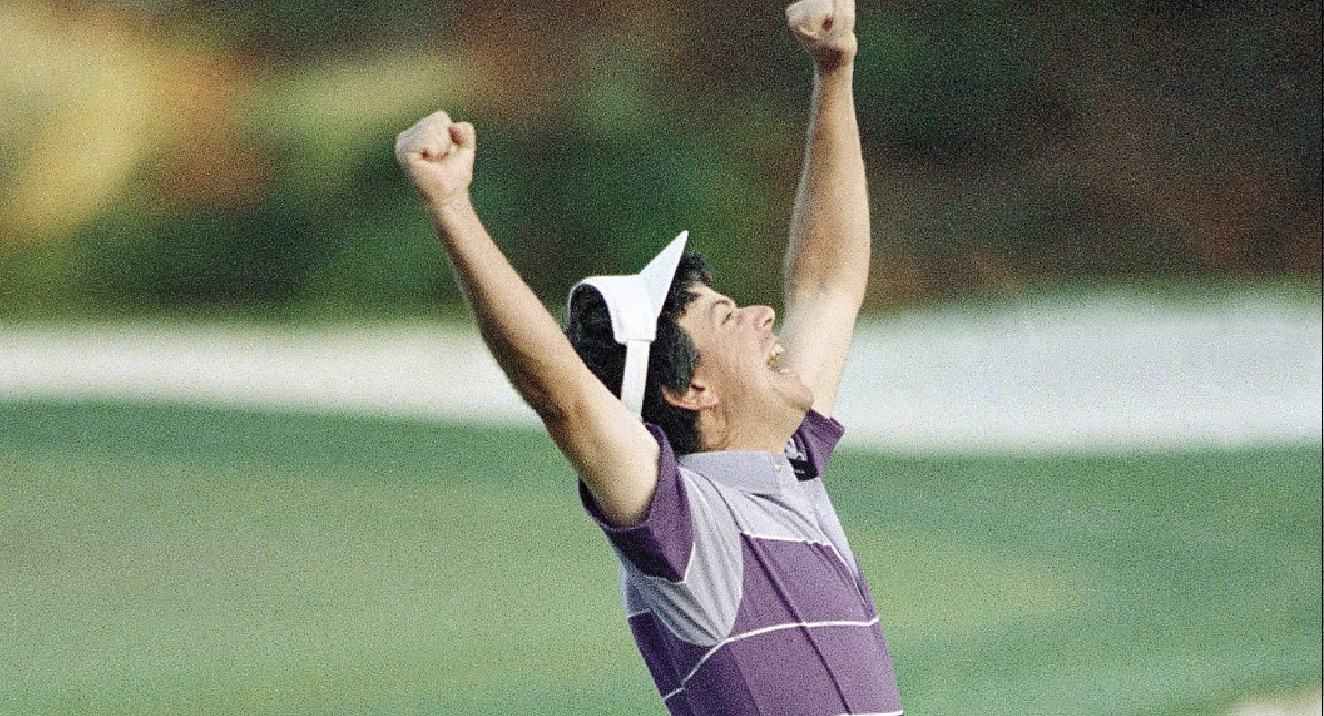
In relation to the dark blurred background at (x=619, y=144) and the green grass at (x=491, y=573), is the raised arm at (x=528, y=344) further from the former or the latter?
the dark blurred background at (x=619, y=144)

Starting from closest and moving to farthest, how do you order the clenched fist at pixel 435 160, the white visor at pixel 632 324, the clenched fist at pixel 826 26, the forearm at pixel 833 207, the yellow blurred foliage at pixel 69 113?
the clenched fist at pixel 435 160 < the white visor at pixel 632 324 < the clenched fist at pixel 826 26 < the forearm at pixel 833 207 < the yellow blurred foliage at pixel 69 113

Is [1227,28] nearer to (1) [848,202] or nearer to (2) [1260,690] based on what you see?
(2) [1260,690]

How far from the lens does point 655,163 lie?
295 inches

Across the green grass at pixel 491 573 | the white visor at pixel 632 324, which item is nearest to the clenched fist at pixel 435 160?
the white visor at pixel 632 324

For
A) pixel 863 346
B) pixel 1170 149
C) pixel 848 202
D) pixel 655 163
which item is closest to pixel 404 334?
pixel 655 163

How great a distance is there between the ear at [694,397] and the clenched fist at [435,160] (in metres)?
0.53

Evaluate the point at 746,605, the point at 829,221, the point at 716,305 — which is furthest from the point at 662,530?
the point at 829,221

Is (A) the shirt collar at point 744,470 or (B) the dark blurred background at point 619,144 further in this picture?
(B) the dark blurred background at point 619,144

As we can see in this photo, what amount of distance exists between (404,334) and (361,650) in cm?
222

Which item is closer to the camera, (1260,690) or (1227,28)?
(1260,690)

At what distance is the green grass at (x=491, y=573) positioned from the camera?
524 cm

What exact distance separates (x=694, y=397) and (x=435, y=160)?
0.58 meters

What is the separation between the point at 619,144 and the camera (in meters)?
7.45

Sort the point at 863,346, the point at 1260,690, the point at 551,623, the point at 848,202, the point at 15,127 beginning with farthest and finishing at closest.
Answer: the point at 863,346 < the point at 15,127 < the point at 551,623 < the point at 1260,690 < the point at 848,202
